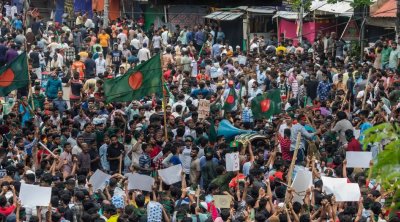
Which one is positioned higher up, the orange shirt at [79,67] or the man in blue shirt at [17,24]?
the man in blue shirt at [17,24]

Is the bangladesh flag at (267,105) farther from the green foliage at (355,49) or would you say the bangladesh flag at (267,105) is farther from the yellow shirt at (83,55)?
the green foliage at (355,49)

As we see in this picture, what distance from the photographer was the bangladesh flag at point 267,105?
79.6ft

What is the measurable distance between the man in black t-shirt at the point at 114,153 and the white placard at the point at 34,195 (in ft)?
14.7

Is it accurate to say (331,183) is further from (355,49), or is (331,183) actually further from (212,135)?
(355,49)

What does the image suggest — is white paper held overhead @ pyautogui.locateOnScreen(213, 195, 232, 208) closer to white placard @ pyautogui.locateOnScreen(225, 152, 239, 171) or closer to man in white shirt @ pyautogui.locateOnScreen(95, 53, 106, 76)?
white placard @ pyautogui.locateOnScreen(225, 152, 239, 171)

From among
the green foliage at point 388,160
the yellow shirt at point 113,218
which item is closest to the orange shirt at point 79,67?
the yellow shirt at point 113,218

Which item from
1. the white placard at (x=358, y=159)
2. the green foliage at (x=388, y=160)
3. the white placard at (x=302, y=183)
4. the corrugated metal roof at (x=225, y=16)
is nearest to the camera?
the green foliage at (x=388, y=160)

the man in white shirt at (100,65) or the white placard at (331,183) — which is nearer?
the white placard at (331,183)

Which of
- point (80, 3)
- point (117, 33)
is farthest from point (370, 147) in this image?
point (80, 3)

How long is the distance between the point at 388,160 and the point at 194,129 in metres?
11.9

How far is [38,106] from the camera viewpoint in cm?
2580

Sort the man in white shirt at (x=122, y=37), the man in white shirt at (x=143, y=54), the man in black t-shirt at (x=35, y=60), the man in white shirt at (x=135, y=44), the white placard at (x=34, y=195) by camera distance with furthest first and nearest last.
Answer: the man in white shirt at (x=122, y=37), the man in white shirt at (x=135, y=44), the man in white shirt at (x=143, y=54), the man in black t-shirt at (x=35, y=60), the white placard at (x=34, y=195)

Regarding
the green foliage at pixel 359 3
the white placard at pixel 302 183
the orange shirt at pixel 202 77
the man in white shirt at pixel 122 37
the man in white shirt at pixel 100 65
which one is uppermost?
the green foliage at pixel 359 3

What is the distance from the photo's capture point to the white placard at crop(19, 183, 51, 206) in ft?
57.5
